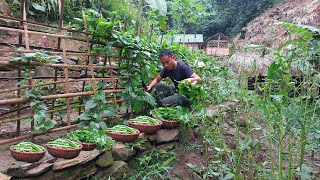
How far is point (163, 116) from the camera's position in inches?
107

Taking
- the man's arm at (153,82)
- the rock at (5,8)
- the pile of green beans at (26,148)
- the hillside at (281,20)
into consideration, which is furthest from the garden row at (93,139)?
the hillside at (281,20)

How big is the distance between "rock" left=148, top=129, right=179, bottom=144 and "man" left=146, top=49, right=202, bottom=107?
0.42 m

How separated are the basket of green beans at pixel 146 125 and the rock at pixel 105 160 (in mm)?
400

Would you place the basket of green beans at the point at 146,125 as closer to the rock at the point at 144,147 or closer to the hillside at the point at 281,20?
the rock at the point at 144,147

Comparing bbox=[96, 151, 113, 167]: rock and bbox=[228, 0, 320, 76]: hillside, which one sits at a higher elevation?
bbox=[228, 0, 320, 76]: hillside

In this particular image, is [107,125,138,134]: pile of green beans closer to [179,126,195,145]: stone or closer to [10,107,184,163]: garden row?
[10,107,184,163]: garden row

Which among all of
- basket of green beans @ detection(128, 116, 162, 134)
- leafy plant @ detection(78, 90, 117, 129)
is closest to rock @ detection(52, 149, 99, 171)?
leafy plant @ detection(78, 90, 117, 129)

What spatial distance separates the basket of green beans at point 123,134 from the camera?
2.22 meters

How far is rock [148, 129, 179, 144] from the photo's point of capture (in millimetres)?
2592

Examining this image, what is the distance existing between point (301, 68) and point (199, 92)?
1177mm

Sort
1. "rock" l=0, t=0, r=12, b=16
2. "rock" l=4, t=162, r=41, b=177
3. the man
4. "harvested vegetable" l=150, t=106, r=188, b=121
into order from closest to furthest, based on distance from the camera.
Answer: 1. "rock" l=4, t=162, r=41, b=177
2. "harvested vegetable" l=150, t=106, r=188, b=121
3. the man
4. "rock" l=0, t=0, r=12, b=16

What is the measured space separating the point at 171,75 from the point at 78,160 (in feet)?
5.40

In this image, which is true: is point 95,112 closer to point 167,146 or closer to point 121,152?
point 121,152

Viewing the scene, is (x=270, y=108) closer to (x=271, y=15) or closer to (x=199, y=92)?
(x=199, y=92)
